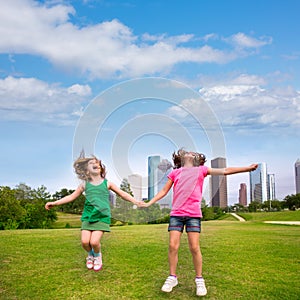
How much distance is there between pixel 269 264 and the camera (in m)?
A: 10.6

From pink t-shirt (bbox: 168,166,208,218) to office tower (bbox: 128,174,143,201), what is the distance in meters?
0.76

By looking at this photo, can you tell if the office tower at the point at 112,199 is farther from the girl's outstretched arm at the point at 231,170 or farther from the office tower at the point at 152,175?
the girl's outstretched arm at the point at 231,170

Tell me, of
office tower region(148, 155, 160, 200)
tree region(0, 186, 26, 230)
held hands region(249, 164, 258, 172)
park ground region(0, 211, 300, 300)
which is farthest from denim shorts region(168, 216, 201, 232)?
tree region(0, 186, 26, 230)

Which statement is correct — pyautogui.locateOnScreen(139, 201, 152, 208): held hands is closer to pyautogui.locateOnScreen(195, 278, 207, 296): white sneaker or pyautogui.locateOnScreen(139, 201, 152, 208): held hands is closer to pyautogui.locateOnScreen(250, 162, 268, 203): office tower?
pyautogui.locateOnScreen(195, 278, 207, 296): white sneaker

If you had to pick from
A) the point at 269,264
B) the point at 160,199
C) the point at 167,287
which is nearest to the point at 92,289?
the point at 167,287

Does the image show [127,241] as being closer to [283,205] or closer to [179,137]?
[179,137]

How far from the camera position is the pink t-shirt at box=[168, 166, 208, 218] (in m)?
7.03

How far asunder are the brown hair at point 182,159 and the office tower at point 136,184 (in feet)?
Result: 2.23

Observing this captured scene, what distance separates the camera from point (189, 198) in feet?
23.1

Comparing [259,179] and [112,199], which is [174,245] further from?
[259,179]

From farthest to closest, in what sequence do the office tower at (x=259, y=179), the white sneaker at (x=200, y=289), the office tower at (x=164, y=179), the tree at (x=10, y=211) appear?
the tree at (x=10, y=211), the office tower at (x=259, y=179), the office tower at (x=164, y=179), the white sneaker at (x=200, y=289)

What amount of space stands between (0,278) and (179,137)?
462cm

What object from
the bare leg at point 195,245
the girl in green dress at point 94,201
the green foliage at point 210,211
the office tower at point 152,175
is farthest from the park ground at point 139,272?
the office tower at point 152,175

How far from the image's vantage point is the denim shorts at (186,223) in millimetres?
6992
